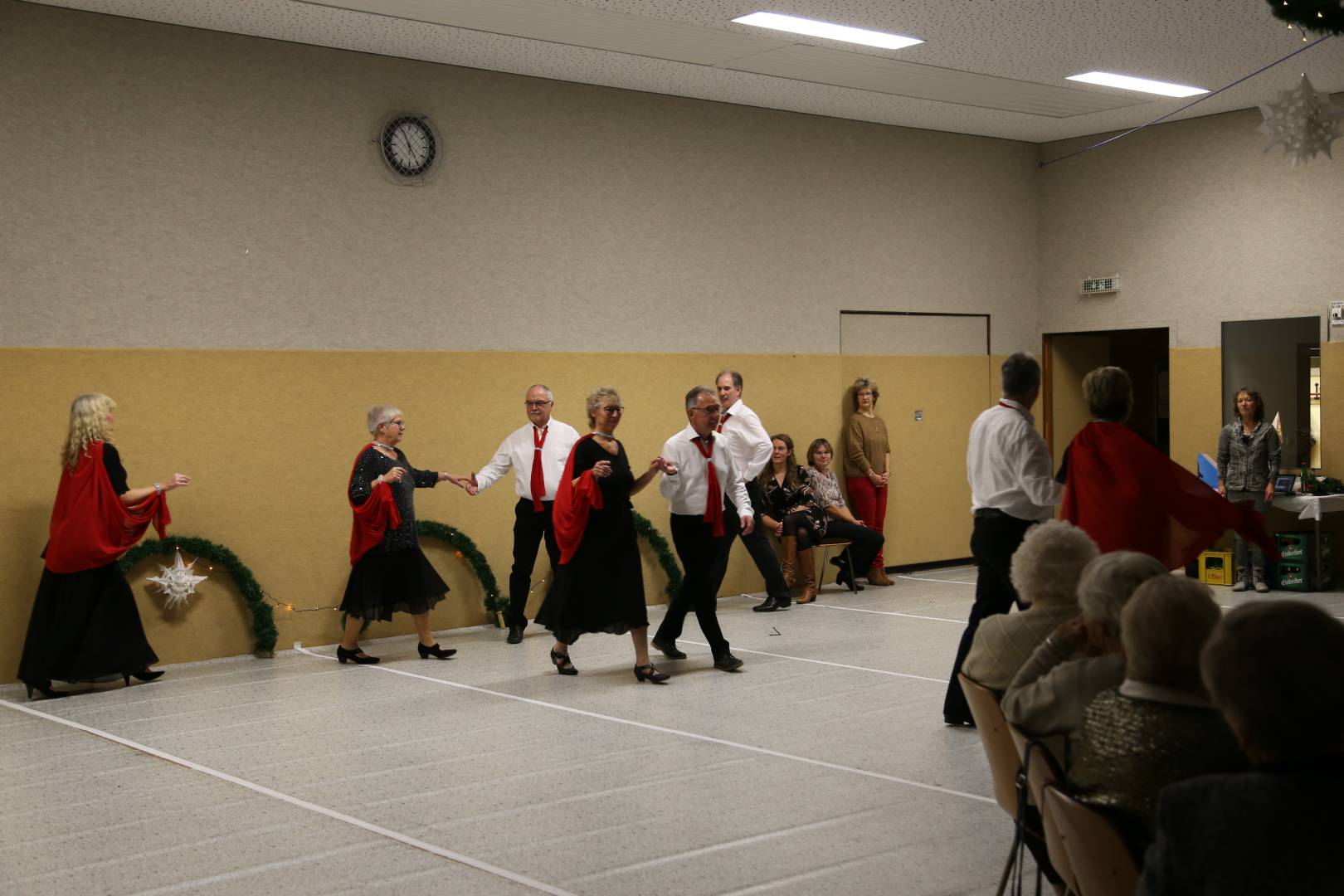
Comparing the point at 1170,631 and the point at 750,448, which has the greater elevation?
the point at 750,448

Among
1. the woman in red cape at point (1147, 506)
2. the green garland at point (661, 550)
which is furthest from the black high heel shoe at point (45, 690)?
the woman in red cape at point (1147, 506)

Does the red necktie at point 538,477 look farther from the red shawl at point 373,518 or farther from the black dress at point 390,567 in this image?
the red shawl at point 373,518

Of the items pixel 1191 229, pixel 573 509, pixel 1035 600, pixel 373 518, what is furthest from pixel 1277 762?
pixel 1191 229

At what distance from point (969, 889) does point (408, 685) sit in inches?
176

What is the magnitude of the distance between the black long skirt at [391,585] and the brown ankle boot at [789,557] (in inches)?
143

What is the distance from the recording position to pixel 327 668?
8.63 metres

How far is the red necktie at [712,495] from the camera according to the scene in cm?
802

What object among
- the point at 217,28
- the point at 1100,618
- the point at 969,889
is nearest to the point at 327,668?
the point at 217,28

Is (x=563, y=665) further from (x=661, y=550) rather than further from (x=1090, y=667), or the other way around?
(x=1090, y=667)

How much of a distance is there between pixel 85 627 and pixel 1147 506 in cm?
579

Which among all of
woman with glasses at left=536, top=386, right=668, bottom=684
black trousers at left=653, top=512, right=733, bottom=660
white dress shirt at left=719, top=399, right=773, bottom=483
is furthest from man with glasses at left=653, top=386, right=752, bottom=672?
white dress shirt at left=719, top=399, right=773, bottom=483

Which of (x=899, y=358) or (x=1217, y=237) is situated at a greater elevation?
(x=1217, y=237)

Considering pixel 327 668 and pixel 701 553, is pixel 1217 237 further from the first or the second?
pixel 327 668

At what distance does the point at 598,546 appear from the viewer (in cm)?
779
